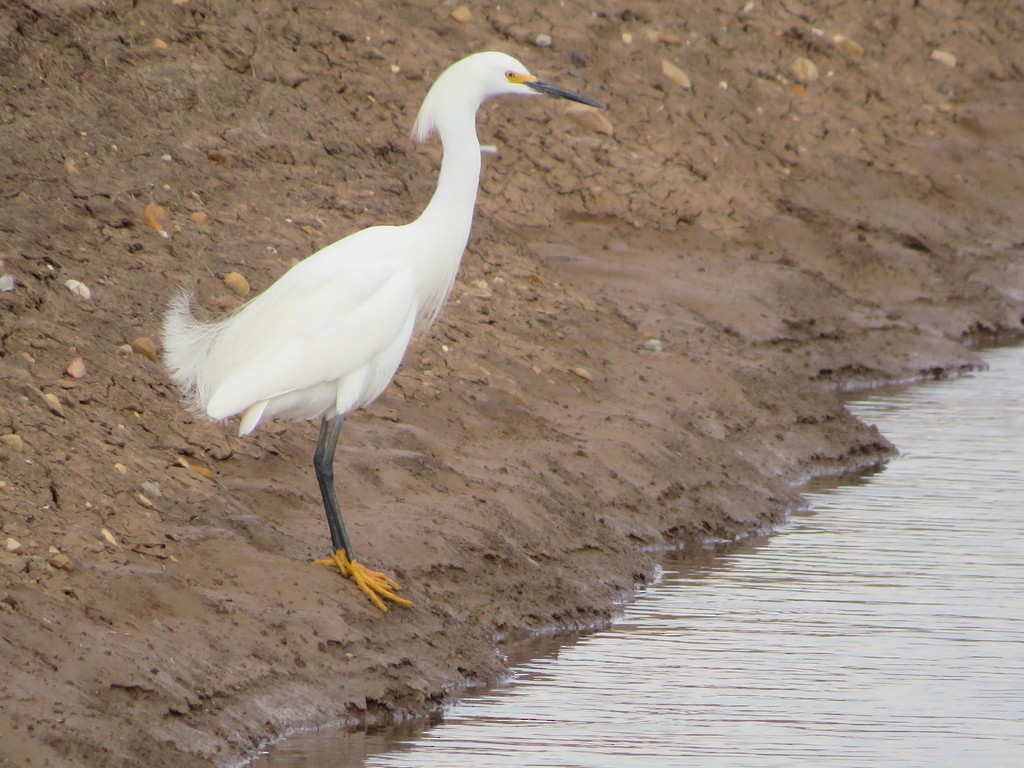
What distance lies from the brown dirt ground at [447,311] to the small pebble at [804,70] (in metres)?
0.12

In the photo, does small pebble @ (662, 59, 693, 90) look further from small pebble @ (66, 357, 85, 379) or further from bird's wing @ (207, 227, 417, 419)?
small pebble @ (66, 357, 85, 379)

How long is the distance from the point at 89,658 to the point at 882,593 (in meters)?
3.44

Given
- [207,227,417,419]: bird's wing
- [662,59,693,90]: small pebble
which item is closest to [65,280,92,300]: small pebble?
[207,227,417,419]: bird's wing

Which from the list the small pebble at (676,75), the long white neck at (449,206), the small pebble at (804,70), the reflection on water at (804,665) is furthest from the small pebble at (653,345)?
the small pebble at (804,70)

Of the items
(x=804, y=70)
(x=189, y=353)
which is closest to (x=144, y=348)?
(x=189, y=353)

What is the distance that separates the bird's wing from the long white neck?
12 cm

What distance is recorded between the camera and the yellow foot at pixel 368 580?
6.05 meters

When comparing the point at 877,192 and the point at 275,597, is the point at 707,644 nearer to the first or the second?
the point at 275,597

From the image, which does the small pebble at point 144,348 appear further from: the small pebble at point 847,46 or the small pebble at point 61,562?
the small pebble at point 847,46

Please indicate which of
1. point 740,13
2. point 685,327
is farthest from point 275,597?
point 740,13

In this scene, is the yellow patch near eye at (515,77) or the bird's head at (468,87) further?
the yellow patch near eye at (515,77)

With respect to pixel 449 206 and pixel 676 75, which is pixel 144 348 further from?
pixel 676 75

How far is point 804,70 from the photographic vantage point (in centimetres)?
1466

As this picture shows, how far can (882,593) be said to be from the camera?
23.5ft
